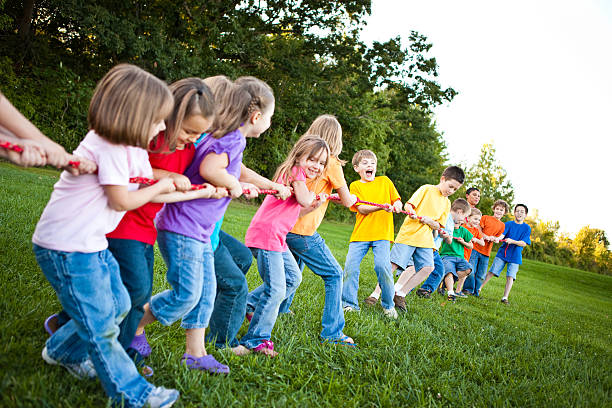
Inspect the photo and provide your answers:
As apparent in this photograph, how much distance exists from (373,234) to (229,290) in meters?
2.73

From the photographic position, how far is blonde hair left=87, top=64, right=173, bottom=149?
2.21 m

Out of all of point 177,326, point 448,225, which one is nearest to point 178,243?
point 177,326

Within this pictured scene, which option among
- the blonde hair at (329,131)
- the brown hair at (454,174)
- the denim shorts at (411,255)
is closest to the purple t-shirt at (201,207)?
the blonde hair at (329,131)

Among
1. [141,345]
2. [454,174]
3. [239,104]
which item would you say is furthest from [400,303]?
[239,104]

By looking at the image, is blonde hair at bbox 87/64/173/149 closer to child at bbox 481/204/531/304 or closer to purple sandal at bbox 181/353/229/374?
purple sandal at bbox 181/353/229/374

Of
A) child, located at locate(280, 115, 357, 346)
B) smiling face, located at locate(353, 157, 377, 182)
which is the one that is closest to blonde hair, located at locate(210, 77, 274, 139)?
child, located at locate(280, 115, 357, 346)

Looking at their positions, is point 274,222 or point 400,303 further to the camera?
point 400,303

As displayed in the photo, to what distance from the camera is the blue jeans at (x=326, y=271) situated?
4.26 m

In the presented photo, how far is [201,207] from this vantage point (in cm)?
296

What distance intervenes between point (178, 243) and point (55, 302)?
157 centimetres

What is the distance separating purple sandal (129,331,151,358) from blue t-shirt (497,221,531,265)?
27.1ft

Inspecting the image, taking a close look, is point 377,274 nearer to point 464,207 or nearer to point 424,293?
point 424,293

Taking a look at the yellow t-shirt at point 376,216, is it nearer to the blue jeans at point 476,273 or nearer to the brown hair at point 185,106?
the brown hair at point 185,106

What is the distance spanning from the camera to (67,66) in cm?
2342
